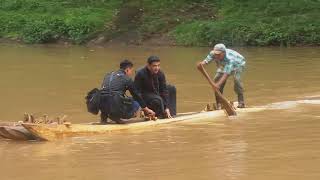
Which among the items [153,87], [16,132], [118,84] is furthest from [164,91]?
[16,132]

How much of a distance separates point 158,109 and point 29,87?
6181 mm

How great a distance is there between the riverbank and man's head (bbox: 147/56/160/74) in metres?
17.2

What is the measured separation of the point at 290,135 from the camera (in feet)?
29.8

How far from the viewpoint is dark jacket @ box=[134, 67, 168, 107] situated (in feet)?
33.3

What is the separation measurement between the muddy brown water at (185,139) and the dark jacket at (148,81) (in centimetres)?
64

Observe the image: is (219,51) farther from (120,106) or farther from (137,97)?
(120,106)

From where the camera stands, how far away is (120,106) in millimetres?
9445

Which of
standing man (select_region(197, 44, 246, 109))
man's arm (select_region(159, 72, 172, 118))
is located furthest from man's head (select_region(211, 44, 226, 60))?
man's arm (select_region(159, 72, 172, 118))

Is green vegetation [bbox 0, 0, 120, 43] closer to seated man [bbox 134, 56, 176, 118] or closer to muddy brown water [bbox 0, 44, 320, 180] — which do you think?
muddy brown water [bbox 0, 44, 320, 180]

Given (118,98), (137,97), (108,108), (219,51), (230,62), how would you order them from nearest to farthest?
(118,98), (108,108), (137,97), (219,51), (230,62)

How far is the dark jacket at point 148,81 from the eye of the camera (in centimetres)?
1015

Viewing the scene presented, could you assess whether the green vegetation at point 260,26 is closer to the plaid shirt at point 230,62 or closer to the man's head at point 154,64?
the plaid shirt at point 230,62

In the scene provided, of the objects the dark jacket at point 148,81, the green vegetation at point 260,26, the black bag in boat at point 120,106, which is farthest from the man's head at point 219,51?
the green vegetation at point 260,26

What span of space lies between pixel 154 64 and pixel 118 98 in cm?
93
